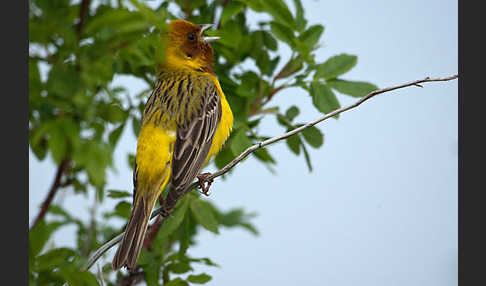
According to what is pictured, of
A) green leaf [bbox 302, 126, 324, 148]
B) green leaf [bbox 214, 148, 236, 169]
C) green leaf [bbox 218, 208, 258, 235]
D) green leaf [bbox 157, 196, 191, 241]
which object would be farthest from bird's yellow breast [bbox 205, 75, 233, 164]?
green leaf [bbox 218, 208, 258, 235]

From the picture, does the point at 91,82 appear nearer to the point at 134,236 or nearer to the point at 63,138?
the point at 63,138

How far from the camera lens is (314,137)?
2291 millimetres

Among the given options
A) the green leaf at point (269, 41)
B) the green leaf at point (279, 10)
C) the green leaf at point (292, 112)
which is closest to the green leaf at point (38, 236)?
the green leaf at point (279, 10)

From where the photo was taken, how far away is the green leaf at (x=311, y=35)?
2.36m

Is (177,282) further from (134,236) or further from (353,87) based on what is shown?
(353,87)

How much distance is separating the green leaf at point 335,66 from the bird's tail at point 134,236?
984 mm

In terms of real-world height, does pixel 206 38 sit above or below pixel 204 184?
above

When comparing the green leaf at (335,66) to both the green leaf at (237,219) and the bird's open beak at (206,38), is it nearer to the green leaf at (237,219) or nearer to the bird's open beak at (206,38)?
the bird's open beak at (206,38)

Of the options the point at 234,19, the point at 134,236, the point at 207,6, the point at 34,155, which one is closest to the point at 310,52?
the point at 234,19

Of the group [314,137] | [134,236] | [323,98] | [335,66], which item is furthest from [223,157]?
[134,236]

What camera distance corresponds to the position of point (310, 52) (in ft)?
7.79

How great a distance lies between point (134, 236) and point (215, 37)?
921 millimetres

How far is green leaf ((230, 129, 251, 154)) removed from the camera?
6.87 feet

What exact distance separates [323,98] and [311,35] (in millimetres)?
346
